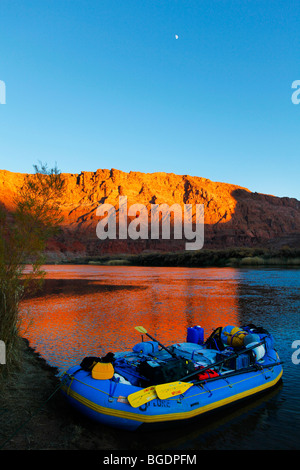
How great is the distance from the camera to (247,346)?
22.7 feet

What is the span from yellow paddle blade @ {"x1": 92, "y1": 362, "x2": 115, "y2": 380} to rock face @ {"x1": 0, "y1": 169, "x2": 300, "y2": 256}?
7648 cm

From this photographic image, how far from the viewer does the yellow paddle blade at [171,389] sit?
198 inches

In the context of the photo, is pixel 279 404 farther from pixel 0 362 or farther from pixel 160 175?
pixel 160 175

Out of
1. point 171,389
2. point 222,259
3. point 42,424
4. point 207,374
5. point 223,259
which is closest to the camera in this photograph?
point 42,424

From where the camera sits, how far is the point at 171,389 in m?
5.13

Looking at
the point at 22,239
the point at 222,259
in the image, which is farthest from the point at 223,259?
the point at 22,239

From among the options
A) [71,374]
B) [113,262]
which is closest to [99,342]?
[71,374]

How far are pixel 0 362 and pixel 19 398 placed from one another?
0.65 meters

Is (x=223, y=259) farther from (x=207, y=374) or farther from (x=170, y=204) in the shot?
(x=170, y=204)

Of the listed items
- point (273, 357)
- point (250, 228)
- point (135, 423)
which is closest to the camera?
point (135, 423)

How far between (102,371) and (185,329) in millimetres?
6280

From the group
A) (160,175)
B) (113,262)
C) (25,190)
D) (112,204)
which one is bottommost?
(113,262)

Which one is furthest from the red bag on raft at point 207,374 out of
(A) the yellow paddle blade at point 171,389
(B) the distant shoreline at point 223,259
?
(B) the distant shoreline at point 223,259

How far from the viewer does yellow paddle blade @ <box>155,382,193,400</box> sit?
502 cm
